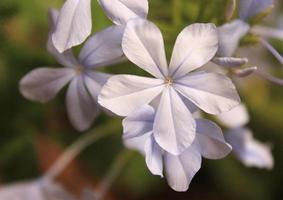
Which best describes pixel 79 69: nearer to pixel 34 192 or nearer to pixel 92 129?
pixel 34 192

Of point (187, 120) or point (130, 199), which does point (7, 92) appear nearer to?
point (130, 199)

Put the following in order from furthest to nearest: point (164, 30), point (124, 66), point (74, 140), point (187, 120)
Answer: point (74, 140) < point (124, 66) < point (164, 30) < point (187, 120)

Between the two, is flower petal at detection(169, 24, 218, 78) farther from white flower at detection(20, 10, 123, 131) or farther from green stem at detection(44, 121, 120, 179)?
green stem at detection(44, 121, 120, 179)

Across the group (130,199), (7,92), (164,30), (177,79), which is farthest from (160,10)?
(130,199)

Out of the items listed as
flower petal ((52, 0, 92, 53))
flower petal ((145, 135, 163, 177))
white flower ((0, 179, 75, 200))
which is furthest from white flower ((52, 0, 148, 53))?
white flower ((0, 179, 75, 200))

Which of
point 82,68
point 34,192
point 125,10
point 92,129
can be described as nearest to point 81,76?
point 82,68

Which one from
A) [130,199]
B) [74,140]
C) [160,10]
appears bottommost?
[130,199]
